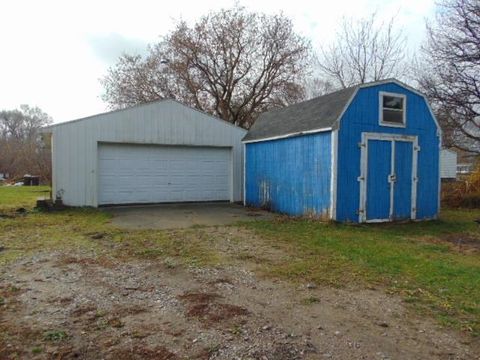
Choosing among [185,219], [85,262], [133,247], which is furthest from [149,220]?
[85,262]

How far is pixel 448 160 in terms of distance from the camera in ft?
111

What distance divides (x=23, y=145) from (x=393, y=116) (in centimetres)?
4017

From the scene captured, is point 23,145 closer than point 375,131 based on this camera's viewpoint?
No

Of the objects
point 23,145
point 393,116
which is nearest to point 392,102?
point 393,116

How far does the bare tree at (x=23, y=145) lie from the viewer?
29.6m

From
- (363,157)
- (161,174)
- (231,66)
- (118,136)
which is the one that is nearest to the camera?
(363,157)

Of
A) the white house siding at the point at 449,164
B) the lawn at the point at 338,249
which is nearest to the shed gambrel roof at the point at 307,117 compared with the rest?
the lawn at the point at 338,249

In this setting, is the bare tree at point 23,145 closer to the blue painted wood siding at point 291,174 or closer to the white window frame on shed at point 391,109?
the blue painted wood siding at point 291,174

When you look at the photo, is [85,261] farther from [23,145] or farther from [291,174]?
[23,145]

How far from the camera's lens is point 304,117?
1117 centimetres

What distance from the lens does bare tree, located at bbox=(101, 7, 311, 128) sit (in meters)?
22.5

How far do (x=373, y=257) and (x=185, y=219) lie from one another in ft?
17.9

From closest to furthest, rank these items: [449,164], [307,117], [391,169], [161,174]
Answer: [391,169] < [307,117] < [161,174] < [449,164]

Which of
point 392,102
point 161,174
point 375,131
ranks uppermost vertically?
point 392,102
